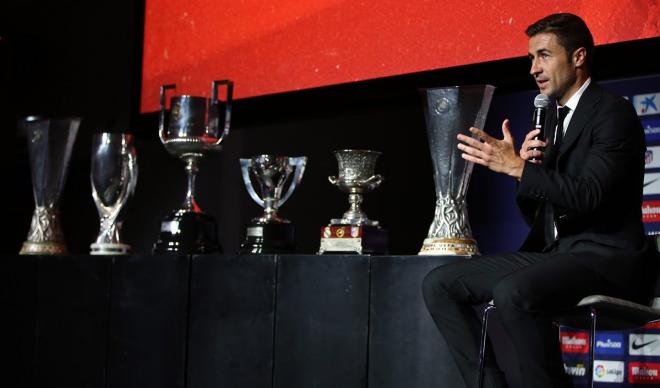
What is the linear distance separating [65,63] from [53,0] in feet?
1.11

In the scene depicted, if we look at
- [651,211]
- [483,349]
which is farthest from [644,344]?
[483,349]

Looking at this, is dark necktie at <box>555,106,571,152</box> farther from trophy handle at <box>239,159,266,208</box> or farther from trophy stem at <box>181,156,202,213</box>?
trophy stem at <box>181,156,202,213</box>

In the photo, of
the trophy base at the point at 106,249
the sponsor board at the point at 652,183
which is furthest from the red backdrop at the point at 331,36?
the trophy base at the point at 106,249

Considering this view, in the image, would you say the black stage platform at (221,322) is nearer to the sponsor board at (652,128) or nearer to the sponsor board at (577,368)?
the sponsor board at (577,368)

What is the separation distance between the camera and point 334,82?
3.91 meters

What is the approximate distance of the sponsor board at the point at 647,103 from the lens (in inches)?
119

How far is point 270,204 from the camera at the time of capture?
3.47 metres

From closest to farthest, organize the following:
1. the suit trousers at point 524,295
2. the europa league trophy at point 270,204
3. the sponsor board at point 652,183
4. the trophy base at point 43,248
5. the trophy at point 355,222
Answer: the suit trousers at point 524,295
the sponsor board at point 652,183
the trophy at point 355,222
the europa league trophy at point 270,204
the trophy base at point 43,248

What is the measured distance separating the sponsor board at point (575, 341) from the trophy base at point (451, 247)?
1.52 feet

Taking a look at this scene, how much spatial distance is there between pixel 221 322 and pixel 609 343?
124 centimetres

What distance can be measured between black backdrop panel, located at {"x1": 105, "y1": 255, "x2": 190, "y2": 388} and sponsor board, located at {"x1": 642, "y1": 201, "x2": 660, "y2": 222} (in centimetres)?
150

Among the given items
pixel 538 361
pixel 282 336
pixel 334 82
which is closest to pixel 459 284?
pixel 538 361

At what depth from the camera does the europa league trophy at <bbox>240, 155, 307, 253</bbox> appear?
3.36m

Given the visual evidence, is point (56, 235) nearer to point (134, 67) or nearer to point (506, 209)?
point (134, 67)
